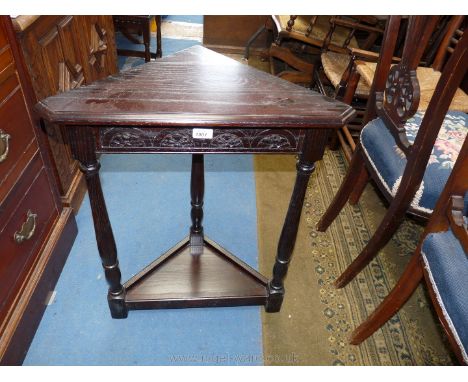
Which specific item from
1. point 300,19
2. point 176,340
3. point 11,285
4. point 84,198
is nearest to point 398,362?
point 176,340

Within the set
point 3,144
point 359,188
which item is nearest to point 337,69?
point 359,188

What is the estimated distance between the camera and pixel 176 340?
1.42 meters

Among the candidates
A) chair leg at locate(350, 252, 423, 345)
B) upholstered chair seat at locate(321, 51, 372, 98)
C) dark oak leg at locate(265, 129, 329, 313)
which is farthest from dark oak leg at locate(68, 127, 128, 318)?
upholstered chair seat at locate(321, 51, 372, 98)

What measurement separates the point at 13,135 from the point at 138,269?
76cm

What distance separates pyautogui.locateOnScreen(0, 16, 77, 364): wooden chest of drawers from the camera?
117cm

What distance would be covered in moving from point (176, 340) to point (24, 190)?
78cm

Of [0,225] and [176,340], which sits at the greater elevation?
[0,225]

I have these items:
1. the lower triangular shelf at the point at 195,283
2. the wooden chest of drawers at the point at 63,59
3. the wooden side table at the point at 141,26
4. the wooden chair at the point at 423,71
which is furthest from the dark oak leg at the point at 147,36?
the lower triangular shelf at the point at 195,283

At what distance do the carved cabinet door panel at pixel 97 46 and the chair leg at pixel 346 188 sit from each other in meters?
1.41

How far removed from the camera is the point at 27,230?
52.1 inches

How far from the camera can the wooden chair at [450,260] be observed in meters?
0.91

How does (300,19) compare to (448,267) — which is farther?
(300,19)

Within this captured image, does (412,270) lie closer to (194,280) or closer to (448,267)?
(448,267)

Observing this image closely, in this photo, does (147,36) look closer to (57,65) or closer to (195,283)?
(57,65)
